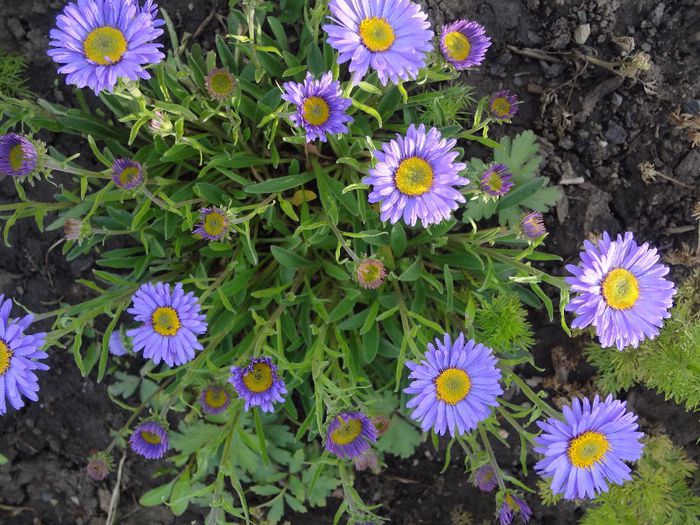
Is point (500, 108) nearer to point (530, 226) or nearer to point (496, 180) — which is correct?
point (496, 180)

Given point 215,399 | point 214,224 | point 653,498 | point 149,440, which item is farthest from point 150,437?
point 653,498

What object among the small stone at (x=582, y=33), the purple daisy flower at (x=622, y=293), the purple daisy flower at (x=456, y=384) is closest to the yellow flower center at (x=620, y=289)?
the purple daisy flower at (x=622, y=293)

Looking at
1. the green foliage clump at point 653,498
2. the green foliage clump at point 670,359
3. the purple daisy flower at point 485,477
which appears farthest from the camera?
the green foliage clump at point 653,498

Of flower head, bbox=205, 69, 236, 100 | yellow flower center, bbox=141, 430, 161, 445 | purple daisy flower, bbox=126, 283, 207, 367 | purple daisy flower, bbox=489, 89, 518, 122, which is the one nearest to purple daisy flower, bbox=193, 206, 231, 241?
purple daisy flower, bbox=126, 283, 207, 367

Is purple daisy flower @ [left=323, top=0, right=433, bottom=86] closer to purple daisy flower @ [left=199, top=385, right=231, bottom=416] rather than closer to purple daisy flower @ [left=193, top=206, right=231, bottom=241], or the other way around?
purple daisy flower @ [left=193, top=206, right=231, bottom=241]

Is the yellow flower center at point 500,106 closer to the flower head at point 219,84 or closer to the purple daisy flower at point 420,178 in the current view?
the purple daisy flower at point 420,178

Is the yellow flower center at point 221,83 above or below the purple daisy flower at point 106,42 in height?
above

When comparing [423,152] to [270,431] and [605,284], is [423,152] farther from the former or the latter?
[270,431]
